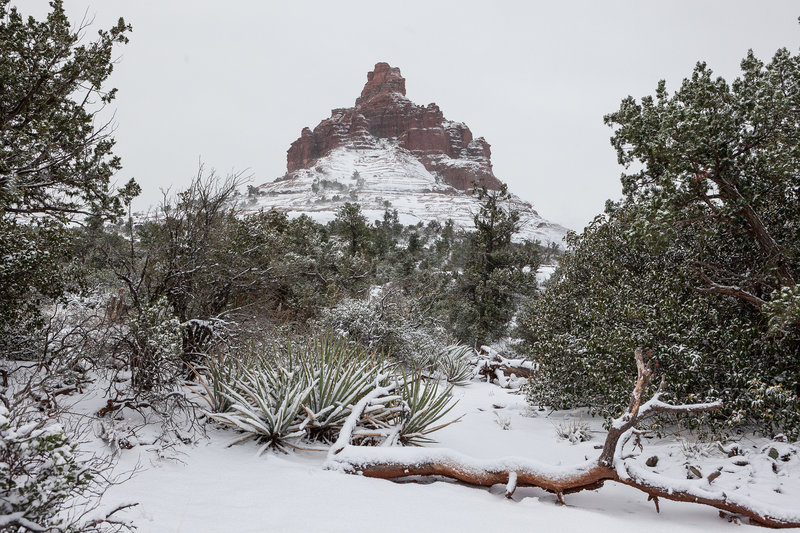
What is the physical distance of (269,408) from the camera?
4230mm

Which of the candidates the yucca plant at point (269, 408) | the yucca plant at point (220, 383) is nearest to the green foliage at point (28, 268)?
the yucca plant at point (220, 383)

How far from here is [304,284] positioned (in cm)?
1398

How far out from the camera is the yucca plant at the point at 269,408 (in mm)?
4148

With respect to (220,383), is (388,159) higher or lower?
higher

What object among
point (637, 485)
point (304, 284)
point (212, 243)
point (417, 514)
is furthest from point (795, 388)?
point (304, 284)

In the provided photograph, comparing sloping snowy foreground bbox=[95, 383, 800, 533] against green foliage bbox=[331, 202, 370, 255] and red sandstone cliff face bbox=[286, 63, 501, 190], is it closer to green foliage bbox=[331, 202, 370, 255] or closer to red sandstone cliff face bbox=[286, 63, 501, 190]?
green foliage bbox=[331, 202, 370, 255]

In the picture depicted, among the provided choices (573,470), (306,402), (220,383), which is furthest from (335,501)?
(220,383)

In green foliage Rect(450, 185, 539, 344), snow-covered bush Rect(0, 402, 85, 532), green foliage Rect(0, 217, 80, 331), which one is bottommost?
snow-covered bush Rect(0, 402, 85, 532)

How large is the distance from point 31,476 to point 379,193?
87717 millimetres

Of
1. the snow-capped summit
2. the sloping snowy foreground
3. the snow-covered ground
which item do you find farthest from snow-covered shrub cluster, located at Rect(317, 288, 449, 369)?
the snow-capped summit

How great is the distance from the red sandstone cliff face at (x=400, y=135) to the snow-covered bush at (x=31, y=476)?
127473 millimetres

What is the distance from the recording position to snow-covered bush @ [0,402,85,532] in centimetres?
160

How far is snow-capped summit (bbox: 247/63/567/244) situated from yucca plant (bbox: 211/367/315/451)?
72.0m

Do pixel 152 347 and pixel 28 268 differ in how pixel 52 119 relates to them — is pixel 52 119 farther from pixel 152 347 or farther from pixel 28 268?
pixel 152 347
